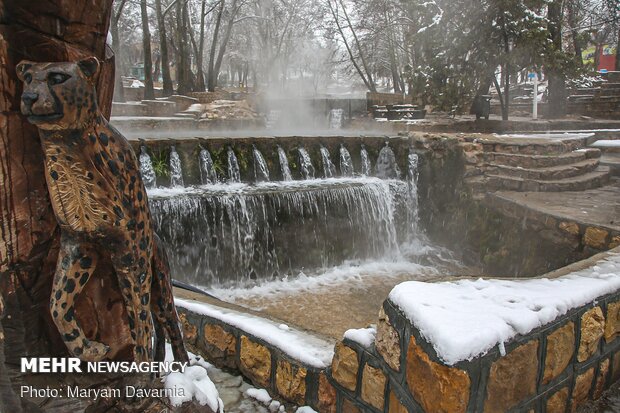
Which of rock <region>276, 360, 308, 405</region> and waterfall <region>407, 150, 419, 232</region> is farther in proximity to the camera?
waterfall <region>407, 150, 419, 232</region>

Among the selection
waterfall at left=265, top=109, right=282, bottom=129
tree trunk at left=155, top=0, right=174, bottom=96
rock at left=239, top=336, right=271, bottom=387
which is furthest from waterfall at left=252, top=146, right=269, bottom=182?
tree trunk at left=155, top=0, right=174, bottom=96

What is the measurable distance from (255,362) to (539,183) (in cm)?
646

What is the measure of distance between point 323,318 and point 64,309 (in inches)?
186

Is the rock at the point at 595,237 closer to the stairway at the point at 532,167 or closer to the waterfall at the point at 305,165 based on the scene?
the stairway at the point at 532,167

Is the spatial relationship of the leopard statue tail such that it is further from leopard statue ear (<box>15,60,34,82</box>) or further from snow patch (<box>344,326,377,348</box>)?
snow patch (<box>344,326,377,348</box>)

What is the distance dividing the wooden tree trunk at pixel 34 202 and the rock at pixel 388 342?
1401mm

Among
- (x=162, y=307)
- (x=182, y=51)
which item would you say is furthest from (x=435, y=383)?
(x=182, y=51)

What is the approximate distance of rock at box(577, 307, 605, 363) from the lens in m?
2.83

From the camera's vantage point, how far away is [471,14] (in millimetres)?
12195

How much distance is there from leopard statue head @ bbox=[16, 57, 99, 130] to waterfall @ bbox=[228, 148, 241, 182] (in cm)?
734

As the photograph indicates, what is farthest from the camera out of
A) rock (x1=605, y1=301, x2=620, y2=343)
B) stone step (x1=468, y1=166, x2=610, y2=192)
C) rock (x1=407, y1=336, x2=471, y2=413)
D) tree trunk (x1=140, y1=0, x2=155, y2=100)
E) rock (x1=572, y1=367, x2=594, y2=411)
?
tree trunk (x1=140, y1=0, x2=155, y2=100)

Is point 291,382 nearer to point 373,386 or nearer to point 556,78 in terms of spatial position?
point 373,386

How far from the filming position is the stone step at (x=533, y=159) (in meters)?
8.52

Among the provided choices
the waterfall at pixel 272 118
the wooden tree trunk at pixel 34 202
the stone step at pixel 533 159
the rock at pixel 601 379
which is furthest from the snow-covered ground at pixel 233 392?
the waterfall at pixel 272 118
